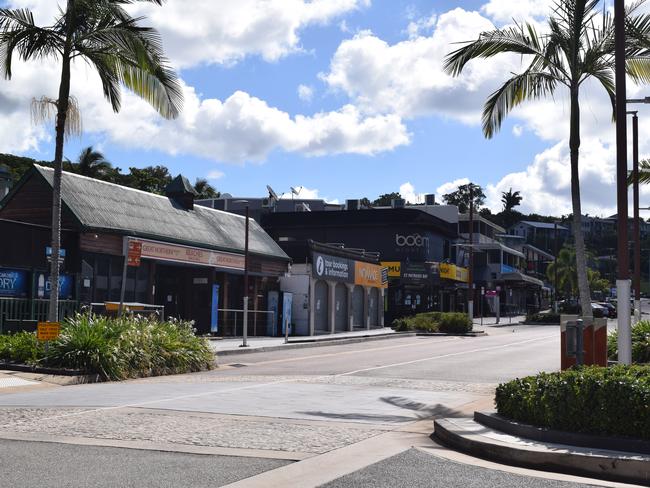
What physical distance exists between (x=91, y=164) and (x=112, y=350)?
43.2m

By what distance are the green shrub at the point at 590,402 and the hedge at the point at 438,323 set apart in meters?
37.7

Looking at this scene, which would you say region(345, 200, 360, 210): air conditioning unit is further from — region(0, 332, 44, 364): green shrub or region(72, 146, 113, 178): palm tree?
region(0, 332, 44, 364): green shrub

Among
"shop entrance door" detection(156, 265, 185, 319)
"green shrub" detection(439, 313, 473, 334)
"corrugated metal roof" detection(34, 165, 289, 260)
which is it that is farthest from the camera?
"green shrub" detection(439, 313, 473, 334)

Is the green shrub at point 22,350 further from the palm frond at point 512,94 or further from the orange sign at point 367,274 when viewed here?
the orange sign at point 367,274

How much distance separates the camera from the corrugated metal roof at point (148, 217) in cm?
2923

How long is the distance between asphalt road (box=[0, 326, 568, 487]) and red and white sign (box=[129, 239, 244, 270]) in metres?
10.4

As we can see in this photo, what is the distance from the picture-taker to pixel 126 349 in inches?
727

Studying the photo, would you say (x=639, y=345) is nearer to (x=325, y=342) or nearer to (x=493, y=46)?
(x=493, y=46)

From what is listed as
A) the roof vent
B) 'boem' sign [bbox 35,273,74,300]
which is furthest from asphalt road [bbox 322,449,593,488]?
the roof vent

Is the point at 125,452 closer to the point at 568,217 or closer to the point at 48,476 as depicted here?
the point at 48,476

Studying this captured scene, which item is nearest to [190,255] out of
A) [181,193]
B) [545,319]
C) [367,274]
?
[181,193]

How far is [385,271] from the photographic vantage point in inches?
2064

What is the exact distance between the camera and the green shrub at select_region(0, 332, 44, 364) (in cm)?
1831

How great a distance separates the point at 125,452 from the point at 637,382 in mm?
5520
